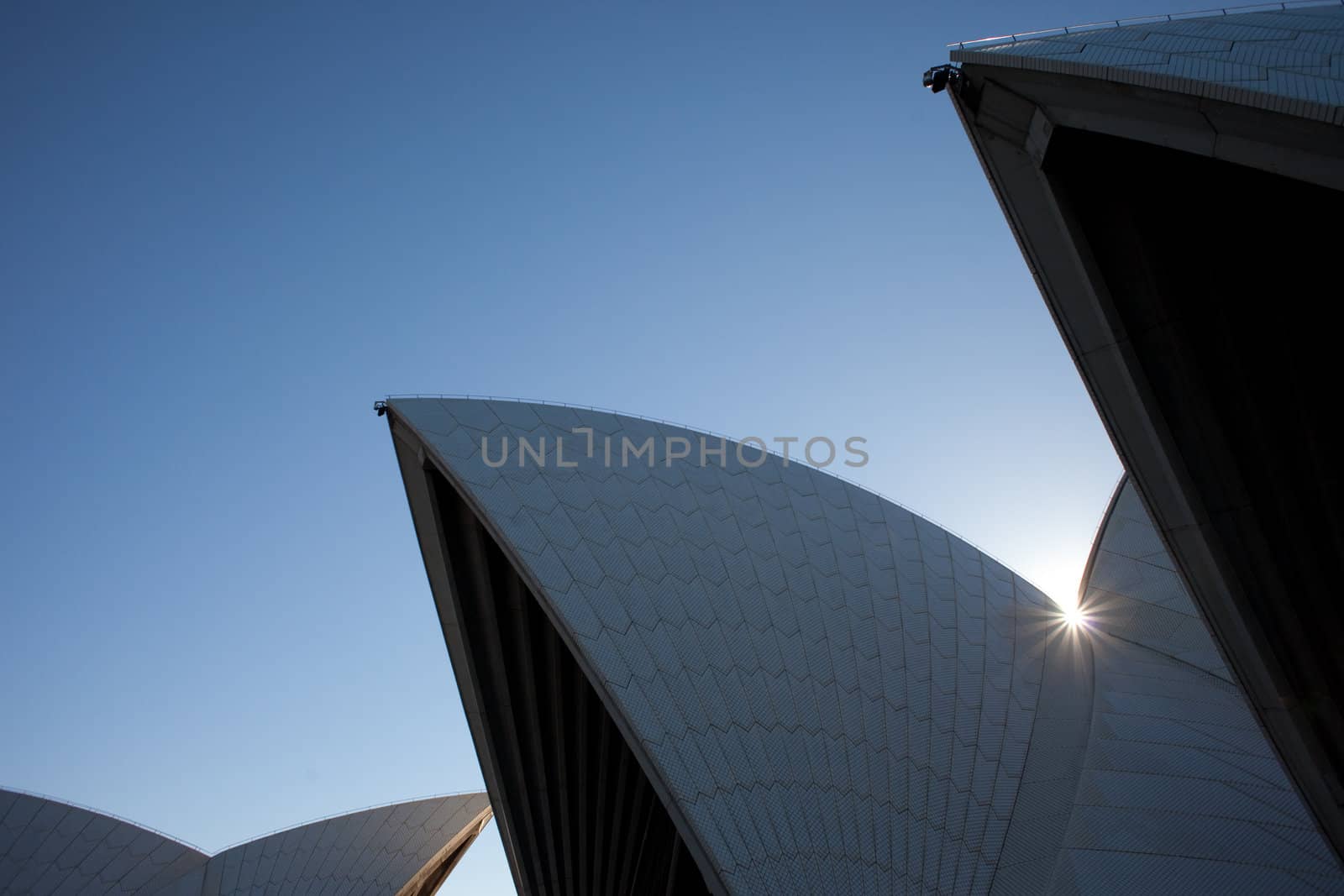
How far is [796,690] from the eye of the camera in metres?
14.0

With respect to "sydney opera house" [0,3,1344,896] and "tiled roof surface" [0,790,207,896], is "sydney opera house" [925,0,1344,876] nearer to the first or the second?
"sydney opera house" [0,3,1344,896]

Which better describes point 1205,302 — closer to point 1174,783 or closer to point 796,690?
point 796,690

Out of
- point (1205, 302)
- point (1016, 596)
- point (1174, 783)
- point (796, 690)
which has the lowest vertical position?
point (1174, 783)

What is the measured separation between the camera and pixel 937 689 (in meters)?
15.5

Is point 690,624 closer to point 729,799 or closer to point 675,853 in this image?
point 729,799

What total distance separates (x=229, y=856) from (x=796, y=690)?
23.0 meters

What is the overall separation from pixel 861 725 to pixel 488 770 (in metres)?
7.33

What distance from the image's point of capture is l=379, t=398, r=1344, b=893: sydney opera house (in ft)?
38.7

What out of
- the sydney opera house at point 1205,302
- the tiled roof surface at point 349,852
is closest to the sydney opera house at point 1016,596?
the sydney opera house at point 1205,302

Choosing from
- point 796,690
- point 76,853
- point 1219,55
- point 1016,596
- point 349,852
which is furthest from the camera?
point 349,852

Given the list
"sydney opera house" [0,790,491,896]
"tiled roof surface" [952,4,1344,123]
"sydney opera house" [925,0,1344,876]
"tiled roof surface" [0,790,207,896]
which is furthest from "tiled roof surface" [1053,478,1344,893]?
"tiled roof surface" [0,790,207,896]

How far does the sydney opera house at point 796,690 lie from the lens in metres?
11.8

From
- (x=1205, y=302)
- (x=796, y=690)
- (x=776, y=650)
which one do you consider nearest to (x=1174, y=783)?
(x=796, y=690)

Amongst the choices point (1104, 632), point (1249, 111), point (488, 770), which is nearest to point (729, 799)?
point (488, 770)
